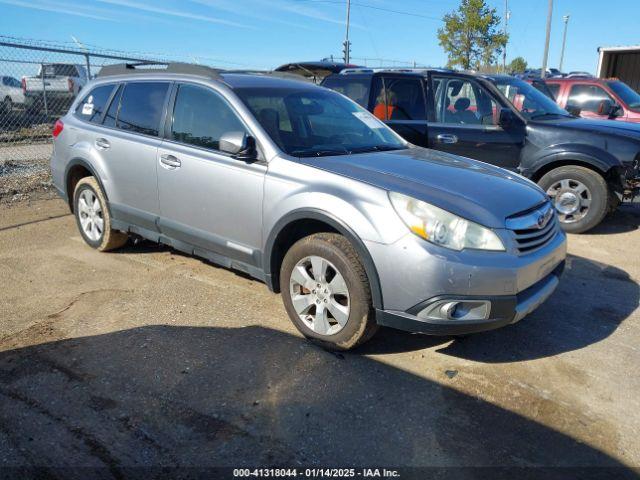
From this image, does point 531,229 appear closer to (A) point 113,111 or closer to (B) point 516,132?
(B) point 516,132

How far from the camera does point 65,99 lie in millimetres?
15297

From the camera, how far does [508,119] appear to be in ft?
21.1

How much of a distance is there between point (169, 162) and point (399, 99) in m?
3.77

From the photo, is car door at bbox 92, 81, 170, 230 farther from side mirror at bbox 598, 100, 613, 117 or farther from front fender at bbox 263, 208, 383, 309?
side mirror at bbox 598, 100, 613, 117

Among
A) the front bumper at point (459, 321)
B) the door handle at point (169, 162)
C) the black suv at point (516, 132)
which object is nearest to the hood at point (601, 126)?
the black suv at point (516, 132)

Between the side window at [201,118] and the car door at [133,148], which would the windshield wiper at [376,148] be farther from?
the car door at [133,148]

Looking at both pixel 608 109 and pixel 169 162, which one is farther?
pixel 608 109

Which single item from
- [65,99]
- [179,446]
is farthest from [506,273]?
[65,99]

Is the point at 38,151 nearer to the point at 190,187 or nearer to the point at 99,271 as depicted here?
the point at 99,271

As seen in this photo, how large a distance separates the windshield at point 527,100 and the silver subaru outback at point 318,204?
3.15 m

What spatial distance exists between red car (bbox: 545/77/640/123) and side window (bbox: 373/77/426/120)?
13.5 feet

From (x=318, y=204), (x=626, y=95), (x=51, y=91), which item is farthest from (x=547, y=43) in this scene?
(x=318, y=204)

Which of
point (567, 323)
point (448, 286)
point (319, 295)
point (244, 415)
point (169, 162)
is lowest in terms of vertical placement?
point (244, 415)

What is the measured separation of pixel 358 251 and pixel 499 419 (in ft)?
3.97
